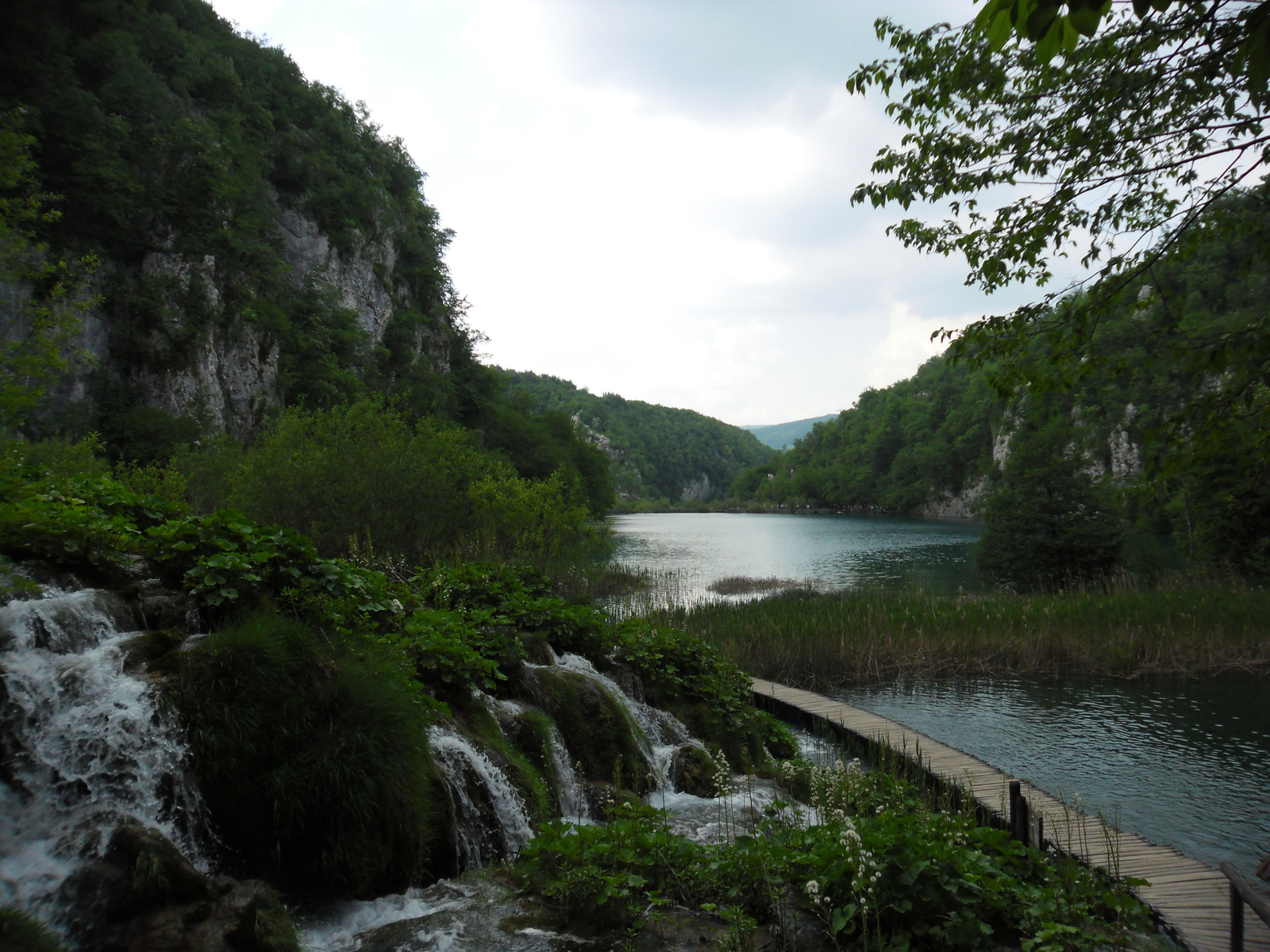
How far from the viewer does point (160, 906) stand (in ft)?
11.7

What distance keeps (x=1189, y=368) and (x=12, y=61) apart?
3835 centimetres

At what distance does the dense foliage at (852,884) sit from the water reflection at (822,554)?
24.7 meters

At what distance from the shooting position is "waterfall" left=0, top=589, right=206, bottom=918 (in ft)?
12.3

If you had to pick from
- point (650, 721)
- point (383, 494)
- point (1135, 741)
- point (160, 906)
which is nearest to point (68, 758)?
point (160, 906)

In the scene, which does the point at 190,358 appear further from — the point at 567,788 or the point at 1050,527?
the point at 1050,527

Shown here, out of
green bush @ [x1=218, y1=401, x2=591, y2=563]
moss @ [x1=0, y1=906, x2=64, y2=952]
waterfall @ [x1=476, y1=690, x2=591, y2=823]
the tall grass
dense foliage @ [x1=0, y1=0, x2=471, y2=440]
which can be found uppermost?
dense foliage @ [x1=0, y1=0, x2=471, y2=440]

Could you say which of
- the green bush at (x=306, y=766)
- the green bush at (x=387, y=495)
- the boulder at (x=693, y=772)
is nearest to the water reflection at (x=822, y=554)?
the green bush at (x=387, y=495)

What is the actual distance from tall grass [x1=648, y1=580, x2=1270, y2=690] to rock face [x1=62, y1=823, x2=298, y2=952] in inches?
446

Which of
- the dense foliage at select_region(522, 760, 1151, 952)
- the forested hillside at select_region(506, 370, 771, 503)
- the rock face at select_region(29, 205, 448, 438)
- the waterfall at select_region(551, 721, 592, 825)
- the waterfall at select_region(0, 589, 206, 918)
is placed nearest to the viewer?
the dense foliage at select_region(522, 760, 1151, 952)

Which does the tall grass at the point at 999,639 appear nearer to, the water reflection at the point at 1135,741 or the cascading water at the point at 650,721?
the water reflection at the point at 1135,741

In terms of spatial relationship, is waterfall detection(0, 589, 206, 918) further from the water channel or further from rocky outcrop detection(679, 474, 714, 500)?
rocky outcrop detection(679, 474, 714, 500)

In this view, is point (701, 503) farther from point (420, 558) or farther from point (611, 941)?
point (611, 941)

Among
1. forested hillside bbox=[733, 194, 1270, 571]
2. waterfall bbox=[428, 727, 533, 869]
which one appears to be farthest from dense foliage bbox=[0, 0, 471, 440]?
forested hillside bbox=[733, 194, 1270, 571]

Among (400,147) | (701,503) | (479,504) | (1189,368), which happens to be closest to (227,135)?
(400,147)
